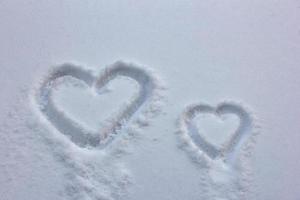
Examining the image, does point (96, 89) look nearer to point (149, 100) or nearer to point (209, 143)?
point (149, 100)

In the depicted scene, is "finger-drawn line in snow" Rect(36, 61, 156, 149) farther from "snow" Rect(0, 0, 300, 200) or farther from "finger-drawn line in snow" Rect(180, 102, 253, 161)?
"finger-drawn line in snow" Rect(180, 102, 253, 161)

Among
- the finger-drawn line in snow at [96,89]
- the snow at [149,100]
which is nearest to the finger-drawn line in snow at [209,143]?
the snow at [149,100]

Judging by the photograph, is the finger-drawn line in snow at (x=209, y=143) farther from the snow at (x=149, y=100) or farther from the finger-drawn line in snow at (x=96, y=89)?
the finger-drawn line in snow at (x=96, y=89)

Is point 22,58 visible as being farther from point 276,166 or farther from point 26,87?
point 276,166

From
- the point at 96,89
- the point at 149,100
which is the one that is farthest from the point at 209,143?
the point at 96,89
